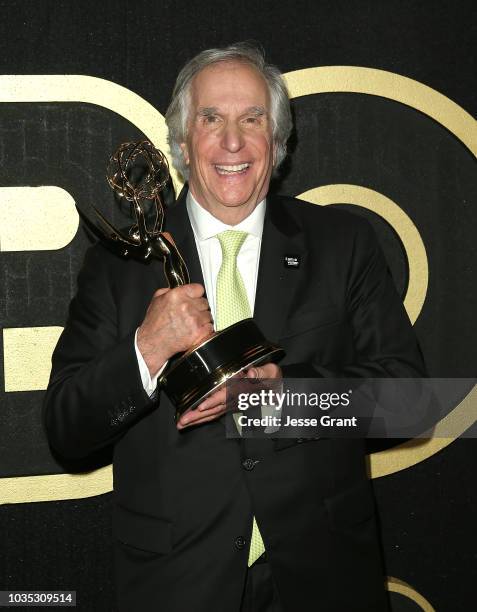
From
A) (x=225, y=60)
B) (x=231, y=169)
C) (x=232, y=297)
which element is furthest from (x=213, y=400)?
(x=225, y=60)

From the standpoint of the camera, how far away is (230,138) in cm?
147

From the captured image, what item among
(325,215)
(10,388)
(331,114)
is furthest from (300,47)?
(10,388)

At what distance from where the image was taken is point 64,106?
1871 millimetres

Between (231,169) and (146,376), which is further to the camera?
(231,169)

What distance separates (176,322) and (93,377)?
0.20m

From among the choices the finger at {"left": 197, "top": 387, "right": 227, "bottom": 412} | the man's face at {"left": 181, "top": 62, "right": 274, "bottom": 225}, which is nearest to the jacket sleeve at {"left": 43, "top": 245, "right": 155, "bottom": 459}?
the finger at {"left": 197, "top": 387, "right": 227, "bottom": 412}

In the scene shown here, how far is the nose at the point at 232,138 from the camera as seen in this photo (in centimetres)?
147

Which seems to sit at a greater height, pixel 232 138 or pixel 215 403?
pixel 232 138

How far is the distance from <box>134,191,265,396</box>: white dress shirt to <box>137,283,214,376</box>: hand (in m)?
0.19

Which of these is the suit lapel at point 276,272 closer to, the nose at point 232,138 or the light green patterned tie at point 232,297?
the light green patterned tie at point 232,297

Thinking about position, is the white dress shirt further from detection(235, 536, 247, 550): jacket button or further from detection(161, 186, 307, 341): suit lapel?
detection(235, 536, 247, 550): jacket button

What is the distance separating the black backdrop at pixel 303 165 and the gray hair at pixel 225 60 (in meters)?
0.34

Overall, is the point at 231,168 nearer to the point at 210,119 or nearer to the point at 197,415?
the point at 210,119

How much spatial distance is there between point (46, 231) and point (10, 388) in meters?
0.39
